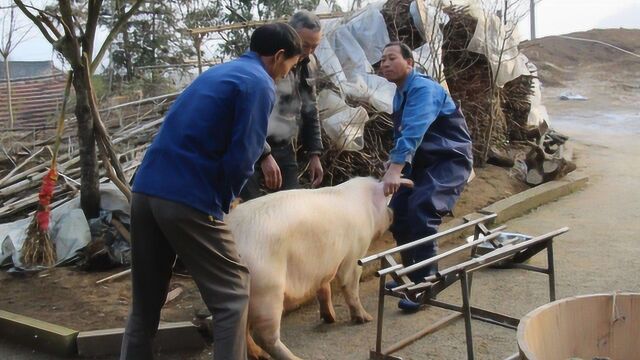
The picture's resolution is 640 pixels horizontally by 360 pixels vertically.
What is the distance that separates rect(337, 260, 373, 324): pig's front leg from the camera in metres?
4.28

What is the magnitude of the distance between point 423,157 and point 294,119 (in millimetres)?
917

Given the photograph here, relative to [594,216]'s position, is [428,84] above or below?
above

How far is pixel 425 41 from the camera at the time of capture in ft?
26.4

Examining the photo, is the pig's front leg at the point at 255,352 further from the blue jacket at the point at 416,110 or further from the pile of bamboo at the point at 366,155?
the pile of bamboo at the point at 366,155

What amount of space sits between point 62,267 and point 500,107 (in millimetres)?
6432

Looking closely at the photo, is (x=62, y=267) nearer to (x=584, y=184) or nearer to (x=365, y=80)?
(x=365, y=80)

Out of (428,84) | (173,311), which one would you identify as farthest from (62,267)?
(428,84)

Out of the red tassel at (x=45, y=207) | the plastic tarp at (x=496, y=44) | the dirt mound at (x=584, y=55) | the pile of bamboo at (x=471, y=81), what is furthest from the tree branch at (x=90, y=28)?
the dirt mound at (x=584, y=55)

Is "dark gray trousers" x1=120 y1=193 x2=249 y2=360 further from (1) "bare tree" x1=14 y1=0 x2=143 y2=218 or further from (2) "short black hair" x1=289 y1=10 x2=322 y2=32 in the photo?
(1) "bare tree" x1=14 y1=0 x2=143 y2=218

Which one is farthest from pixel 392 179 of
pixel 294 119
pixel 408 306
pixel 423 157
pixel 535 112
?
pixel 535 112

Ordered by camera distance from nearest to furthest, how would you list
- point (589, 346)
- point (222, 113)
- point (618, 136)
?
point (589, 346), point (222, 113), point (618, 136)

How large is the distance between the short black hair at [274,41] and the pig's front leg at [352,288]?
160cm

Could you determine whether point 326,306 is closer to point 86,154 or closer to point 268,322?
point 268,322

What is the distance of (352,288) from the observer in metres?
4.41
